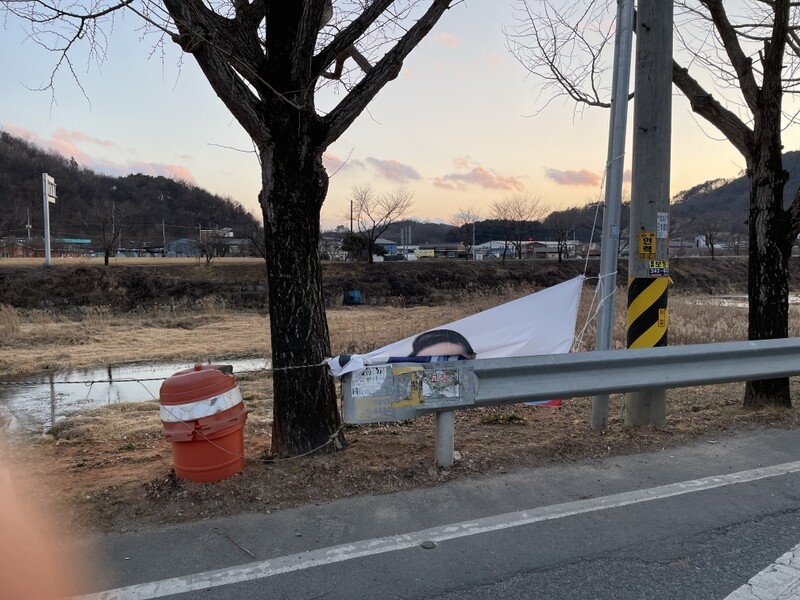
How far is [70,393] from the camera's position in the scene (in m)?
10.7

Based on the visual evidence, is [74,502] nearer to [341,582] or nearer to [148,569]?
[148,569]

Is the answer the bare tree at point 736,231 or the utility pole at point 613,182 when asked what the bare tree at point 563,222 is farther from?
the utility pole at point 613,182

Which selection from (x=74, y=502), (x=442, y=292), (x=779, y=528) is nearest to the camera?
(x=779, y=528)

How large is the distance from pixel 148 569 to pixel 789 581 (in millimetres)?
3343

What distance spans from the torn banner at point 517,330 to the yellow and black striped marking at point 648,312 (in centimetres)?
56

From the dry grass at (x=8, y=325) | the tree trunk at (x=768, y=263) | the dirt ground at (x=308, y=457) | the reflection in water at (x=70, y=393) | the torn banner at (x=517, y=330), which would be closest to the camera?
the dirt ground at (x=308, y=457)

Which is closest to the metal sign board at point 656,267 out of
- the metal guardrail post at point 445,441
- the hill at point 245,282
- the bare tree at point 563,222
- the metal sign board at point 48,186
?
the metal guardrail post at point 445,441

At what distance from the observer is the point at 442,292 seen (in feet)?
127

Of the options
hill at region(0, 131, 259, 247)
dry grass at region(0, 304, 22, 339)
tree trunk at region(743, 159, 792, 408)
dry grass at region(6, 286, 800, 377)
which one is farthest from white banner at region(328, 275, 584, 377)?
hill at region(0, 131, 259, 247)

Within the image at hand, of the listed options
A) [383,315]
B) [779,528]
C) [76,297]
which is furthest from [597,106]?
[76,297]

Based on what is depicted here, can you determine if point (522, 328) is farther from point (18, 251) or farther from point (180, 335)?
point (18, 251)

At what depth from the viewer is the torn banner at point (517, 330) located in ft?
17.7

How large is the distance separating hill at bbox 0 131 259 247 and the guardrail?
84402 mm

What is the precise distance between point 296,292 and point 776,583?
11.6 ft
